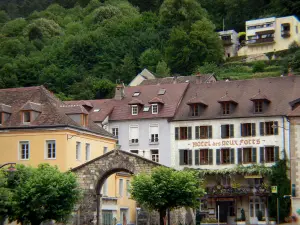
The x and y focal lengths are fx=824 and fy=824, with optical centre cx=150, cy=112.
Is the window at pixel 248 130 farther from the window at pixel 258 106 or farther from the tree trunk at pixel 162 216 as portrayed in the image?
the tree trunk at pixel 162 216

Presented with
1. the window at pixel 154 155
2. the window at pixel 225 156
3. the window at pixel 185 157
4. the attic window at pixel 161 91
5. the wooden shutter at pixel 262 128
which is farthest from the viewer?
the attic window at pixel 161 91

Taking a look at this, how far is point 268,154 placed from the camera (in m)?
77.6

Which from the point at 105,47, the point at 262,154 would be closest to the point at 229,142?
the point at 262,154

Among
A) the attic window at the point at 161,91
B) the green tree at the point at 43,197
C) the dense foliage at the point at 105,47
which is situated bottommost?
the green tree at the point at 43,197

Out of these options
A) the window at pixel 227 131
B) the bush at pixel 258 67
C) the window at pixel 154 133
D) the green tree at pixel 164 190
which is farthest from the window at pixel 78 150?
the bush at pixel 258 67

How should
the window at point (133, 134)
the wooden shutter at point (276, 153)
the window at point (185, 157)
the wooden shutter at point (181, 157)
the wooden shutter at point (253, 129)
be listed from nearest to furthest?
the wooden shutter at point (276, 153) → the wooden shutter at point (253, 129) → the window at point (185, 157) → the wooden shutter at point (181, 157) → the window at point (133, 134)

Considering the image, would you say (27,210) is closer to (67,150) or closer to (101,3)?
(67,150)

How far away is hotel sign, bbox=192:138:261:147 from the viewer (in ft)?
258

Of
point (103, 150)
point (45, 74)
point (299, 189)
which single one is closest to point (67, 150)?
point (103, 150)

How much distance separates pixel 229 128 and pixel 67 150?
70.9ft

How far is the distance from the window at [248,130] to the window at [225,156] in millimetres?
2008

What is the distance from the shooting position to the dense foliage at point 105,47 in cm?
12988

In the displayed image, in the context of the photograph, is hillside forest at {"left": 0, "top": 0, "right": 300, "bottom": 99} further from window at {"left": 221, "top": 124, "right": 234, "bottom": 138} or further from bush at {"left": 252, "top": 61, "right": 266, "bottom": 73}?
window at {"left": 221, "top": 124, "right": 234, "bottom": 138}

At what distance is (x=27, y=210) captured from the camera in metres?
53.7
